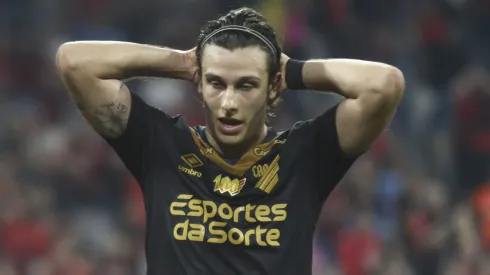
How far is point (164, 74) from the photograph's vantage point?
10.5 feet

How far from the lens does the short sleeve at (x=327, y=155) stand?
314 centimetres

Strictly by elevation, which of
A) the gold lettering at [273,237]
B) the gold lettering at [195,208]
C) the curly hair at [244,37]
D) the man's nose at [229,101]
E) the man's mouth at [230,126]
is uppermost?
the curly hair at [244,37]

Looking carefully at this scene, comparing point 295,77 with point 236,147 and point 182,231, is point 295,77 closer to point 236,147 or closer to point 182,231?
point 236,147

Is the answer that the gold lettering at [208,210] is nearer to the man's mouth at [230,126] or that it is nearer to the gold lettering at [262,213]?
the gold lettering at [262,213]

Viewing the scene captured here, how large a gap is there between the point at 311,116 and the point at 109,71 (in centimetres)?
418

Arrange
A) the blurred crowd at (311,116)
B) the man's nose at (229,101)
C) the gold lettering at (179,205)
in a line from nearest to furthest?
the man's nose at (229,101), the gold lettering at (179,205), the blurred crowd at (311,116)

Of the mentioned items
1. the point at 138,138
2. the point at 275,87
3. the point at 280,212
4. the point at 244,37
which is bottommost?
the point at 280,212

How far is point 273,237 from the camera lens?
3066 mm

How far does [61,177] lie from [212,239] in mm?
4225

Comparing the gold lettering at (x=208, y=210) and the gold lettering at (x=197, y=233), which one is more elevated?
the gold lettering at (x=208, y=210)

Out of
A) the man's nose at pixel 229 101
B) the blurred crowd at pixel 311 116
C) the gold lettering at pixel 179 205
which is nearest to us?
the man's nose at pixel 229 101

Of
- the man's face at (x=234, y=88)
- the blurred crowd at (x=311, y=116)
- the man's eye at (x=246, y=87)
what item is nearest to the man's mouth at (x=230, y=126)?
the man's face at (x=234, y=88)

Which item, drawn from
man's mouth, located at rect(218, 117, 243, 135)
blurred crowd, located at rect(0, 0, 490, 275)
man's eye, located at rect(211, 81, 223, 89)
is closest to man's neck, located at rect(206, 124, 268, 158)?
man's mouth, located at rect(218, 117, 243, 135)

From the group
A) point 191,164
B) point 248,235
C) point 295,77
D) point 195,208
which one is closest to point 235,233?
point 248,235
